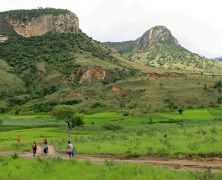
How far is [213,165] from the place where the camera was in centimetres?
3341

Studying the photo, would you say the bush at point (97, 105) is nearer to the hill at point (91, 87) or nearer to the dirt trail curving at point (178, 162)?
the hill at point (91, 87)

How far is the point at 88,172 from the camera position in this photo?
98.6ft

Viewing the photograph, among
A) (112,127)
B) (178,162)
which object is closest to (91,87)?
(112,127)

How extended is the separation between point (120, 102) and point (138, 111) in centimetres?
2520

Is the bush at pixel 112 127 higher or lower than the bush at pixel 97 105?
lower

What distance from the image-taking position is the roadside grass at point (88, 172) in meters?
27.0

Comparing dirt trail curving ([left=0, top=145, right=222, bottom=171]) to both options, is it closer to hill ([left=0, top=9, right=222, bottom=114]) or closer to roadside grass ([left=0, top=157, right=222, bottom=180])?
roadside grass ([left=0, top=157, right=222, bottom=180])

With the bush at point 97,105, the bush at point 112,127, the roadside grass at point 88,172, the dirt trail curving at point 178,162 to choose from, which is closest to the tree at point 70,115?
the bush at point 112,127

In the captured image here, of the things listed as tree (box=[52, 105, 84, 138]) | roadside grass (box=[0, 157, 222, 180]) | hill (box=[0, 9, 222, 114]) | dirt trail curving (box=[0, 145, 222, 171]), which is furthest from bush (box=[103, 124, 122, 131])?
roadside grass (box=[0, 157, 222, 180])

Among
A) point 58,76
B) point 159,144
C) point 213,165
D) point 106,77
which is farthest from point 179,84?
point 213,165

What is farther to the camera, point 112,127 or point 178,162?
point 112,127

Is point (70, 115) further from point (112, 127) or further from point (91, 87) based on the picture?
point (91, 87)

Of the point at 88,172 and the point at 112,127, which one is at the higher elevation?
the point at 88,172

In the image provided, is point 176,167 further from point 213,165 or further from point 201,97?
point 201,97
